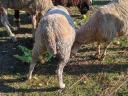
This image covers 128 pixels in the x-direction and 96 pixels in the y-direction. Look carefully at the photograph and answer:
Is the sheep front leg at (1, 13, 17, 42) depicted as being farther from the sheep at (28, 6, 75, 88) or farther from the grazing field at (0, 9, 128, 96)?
the sheep at (28, 6, 75, 88)

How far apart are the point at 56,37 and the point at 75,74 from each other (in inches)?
50.8

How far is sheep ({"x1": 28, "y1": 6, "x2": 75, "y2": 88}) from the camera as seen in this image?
748cm

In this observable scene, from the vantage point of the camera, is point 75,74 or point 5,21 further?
point 5,21

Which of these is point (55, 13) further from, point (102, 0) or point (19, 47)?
point (102, 0)

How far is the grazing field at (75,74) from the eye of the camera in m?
7.89

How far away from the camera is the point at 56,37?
750 cm

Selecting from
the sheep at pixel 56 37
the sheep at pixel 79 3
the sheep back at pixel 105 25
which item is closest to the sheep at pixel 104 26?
the sheep back at pixel 105 25

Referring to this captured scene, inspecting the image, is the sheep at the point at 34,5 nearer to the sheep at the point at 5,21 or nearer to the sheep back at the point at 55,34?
the sheep at the point at 5,21

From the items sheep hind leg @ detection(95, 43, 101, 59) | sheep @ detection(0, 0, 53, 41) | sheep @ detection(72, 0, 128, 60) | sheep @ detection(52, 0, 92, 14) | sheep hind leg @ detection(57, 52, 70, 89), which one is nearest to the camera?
sheep hind leg @ detection(57, 52, 70, 89)

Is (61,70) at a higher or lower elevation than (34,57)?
lower

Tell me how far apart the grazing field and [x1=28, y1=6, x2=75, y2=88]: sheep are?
1.32 ft

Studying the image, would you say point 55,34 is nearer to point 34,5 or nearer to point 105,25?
point 105,25

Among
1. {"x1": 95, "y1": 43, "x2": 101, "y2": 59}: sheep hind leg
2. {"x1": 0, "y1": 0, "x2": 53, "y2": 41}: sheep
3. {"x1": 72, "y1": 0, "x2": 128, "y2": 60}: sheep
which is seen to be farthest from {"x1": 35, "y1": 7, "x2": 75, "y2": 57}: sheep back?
{"x1": 0, "y1": 0, "x2": 53, "y2": 41}: sheep

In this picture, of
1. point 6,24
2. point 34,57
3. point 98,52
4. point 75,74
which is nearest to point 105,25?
Result: point 98,52
